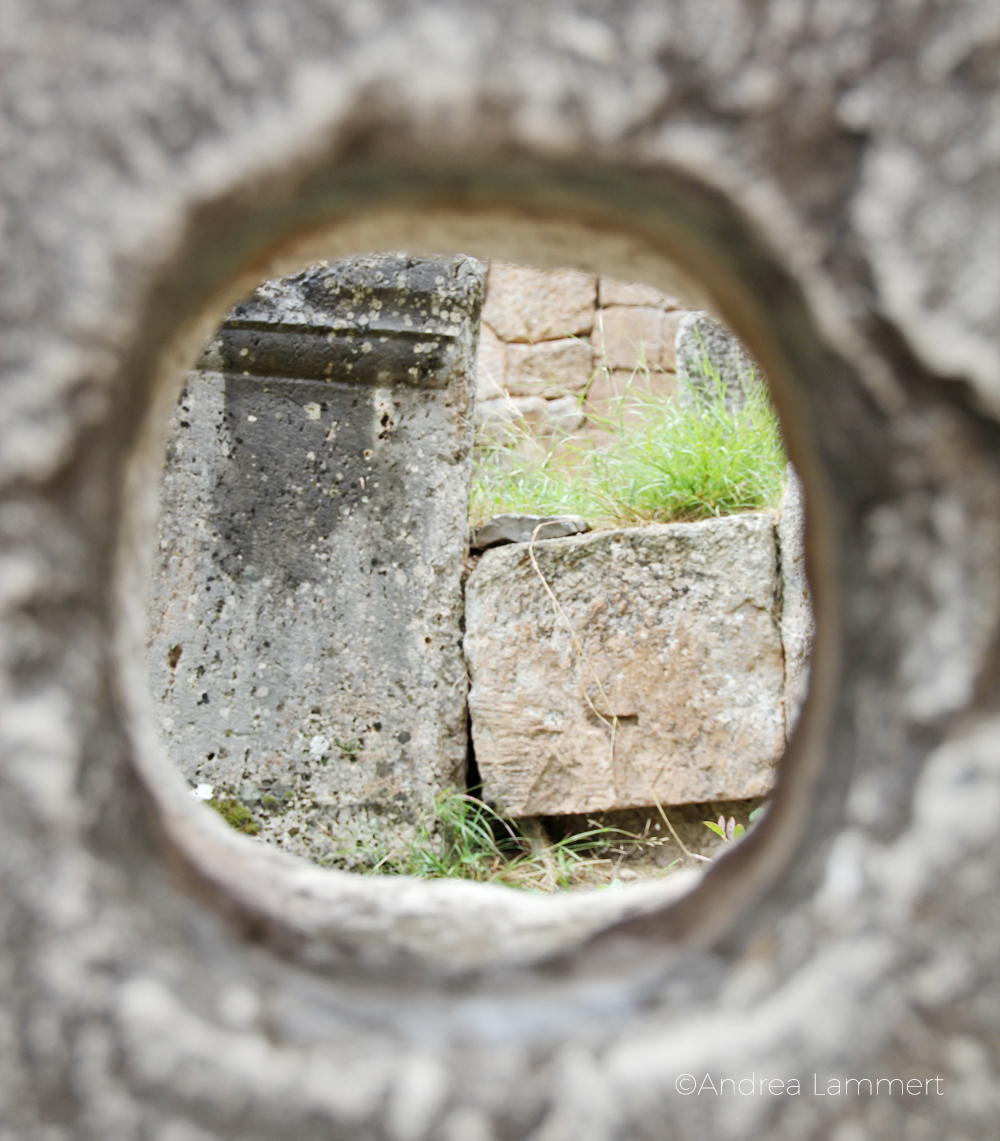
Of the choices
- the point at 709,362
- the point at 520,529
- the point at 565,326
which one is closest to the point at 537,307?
the point at 565,326

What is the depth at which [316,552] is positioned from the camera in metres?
1.63

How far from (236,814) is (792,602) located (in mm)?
1192

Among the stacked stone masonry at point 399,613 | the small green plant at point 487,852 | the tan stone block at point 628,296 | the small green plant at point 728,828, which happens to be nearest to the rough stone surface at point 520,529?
the stacked stone masonry at point 399,613

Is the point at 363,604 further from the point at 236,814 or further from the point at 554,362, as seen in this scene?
the point at 554,362

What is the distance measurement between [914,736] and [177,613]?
4.68 ft

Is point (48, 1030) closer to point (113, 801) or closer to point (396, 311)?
point (113, 801)

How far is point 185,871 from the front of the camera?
0.50 m

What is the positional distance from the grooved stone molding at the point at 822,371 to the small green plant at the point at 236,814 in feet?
3.91

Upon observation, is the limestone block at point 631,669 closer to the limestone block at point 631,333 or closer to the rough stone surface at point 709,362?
the rough stone surface at point 709,362

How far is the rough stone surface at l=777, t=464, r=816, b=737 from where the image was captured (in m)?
1.66

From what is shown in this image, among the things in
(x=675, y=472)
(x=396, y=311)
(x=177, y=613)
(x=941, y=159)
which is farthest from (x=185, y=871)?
(x=675, y=472)

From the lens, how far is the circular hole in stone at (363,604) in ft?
5.24

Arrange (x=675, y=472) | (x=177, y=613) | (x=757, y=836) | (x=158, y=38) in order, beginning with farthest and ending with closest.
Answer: (x=675, y=472) → (x=177, y=613) → (x=757, y=836) → (x=158, y=38)

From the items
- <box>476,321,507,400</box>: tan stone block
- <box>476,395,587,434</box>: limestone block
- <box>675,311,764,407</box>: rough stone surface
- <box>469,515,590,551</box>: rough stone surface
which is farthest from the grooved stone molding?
<box>476,321,507,400</box>: tan stone block
